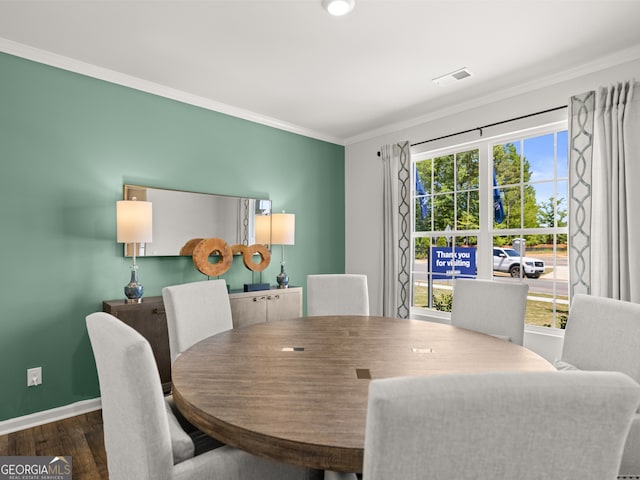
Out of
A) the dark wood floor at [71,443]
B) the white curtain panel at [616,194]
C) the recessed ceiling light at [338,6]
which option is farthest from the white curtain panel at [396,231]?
the dark wood floor at [71,443]

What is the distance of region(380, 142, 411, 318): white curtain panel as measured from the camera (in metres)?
4.11

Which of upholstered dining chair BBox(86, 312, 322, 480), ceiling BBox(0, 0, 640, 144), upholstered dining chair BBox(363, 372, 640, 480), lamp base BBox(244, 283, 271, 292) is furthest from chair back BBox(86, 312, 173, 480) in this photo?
lamp base BBox(244, 283, 271, 292)

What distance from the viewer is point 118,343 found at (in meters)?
1.04

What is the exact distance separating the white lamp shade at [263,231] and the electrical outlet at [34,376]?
2.05 metres

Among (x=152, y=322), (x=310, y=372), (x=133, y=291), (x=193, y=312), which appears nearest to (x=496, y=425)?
(x=310, y=372)

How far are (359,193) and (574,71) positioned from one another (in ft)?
8.08

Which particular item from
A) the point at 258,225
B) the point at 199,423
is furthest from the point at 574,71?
the point at 199,423

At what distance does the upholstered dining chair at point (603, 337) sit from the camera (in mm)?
1597

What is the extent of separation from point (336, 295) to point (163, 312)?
1.37 meters

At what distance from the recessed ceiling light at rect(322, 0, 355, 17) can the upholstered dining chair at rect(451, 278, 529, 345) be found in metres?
1.97

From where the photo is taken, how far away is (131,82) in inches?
122

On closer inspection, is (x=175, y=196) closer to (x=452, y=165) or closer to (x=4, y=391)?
(x=4, y=391)

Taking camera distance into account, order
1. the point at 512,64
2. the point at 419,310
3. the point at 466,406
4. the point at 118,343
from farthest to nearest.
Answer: the point at 419,310
the point at 512,64
the point at 118,343
the point at 466,406

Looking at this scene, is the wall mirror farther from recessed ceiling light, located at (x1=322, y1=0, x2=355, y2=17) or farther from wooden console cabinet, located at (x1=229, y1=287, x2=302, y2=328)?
recessed ceiling light, located at (x1=322, y1=0, x2=355, y2=17)
